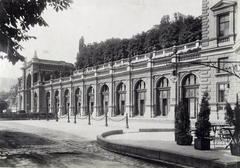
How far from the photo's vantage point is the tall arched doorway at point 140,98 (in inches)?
1394

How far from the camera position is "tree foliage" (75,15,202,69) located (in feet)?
130

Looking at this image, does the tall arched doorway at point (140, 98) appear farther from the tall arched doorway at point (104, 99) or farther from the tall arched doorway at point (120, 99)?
the tall arched doorway at point (104, 99)

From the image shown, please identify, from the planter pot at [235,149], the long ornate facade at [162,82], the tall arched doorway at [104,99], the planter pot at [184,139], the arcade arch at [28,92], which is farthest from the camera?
the arcade arch at [28,92]

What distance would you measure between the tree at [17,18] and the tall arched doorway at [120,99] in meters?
29.0

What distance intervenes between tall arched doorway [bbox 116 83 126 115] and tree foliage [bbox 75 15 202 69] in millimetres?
7181

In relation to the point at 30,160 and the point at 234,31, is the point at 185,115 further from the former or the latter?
the point at 234,31

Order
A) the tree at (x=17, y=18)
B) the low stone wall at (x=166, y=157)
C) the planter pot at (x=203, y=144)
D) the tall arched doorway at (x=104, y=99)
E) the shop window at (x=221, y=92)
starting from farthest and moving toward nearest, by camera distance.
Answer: the tall arched doorway at (x=104, y=99) < the shop window at (x=221, y=92) < the planter pot at (x=203, y=144) < the tree at (x=17, y=18) < the low stone wall at (x=166, y=157)

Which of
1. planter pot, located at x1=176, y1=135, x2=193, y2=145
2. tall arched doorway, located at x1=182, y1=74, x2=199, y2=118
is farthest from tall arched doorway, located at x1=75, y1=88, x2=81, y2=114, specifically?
planter pot, located at x1=176, y1=135, x2=193, y2=145

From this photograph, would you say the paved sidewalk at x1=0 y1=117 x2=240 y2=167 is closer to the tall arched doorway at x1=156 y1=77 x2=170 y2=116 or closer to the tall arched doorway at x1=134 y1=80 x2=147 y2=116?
the tall arched doorway at x1=156 y1=77 x2=170 y2=116

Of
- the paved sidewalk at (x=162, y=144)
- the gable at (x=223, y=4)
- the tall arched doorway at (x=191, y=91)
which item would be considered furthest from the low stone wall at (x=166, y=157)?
the tall arched doorway at (x=191, y=91)

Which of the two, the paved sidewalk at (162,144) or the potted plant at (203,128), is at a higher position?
the potted plant at (203,128)

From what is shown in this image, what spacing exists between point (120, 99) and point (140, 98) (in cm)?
426

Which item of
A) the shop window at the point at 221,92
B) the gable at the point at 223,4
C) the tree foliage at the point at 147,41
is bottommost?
the shop window at the point at 221,92

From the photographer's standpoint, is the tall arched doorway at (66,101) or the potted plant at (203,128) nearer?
the potted plant at (203,128)
